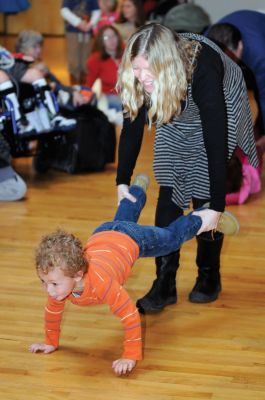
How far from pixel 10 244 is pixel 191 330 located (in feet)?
4.00

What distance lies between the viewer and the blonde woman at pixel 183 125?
2.66 metres

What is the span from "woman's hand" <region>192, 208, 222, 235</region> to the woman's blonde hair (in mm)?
364

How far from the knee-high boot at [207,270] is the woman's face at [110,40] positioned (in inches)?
144

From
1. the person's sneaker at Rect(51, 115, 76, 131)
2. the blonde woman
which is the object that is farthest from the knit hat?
the blonde woman

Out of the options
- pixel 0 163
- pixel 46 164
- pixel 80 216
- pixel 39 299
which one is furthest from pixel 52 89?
pixel 39 299

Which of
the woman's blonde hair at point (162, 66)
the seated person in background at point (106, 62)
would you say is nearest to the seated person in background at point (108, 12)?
the seated person in background at point (106, 62)

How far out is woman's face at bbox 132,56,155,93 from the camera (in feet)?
8.66

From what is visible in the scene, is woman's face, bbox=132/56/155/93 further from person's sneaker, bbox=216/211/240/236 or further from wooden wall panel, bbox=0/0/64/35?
wooden wall panel, bbox=0/0/64/35

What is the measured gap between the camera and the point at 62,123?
5082mm

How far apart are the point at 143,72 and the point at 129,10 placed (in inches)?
193

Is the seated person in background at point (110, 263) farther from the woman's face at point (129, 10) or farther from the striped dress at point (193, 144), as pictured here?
the woman's face at point (129, 10)

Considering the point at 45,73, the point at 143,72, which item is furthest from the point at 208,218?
the point at 45,73

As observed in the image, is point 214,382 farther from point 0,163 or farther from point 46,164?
point 46,164

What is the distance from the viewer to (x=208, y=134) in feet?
9.24
